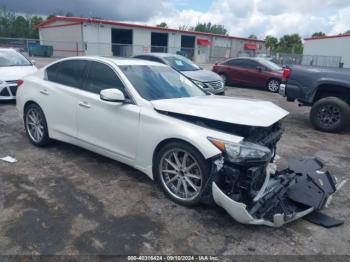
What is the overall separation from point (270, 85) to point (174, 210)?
1176cm

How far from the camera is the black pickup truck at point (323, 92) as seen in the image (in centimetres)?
734

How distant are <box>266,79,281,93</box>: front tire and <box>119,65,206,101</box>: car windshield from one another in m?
9.95

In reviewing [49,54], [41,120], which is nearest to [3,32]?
[49,54]

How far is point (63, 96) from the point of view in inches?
193

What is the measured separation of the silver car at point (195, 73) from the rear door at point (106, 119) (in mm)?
5876

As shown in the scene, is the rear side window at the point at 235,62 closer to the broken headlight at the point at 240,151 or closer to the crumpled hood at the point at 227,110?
the crumpled hood at the point at 227,110

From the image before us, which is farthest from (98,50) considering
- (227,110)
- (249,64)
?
(227,110)

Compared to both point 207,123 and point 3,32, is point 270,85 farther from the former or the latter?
point 3,32

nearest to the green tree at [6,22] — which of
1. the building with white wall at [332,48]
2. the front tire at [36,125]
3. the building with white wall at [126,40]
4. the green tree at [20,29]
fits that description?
the green tree at [20,29]

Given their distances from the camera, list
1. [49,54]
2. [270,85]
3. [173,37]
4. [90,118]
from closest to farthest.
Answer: [90,118] < [270,85] < [49,54] < [173,37]

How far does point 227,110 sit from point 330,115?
16.0 ft

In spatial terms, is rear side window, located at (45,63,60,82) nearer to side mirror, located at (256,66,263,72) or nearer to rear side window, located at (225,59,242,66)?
side mirror, located at (256,66,263,72)

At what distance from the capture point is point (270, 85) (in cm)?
1427

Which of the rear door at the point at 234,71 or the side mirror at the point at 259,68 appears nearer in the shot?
the side mirror at the point at 259,68
